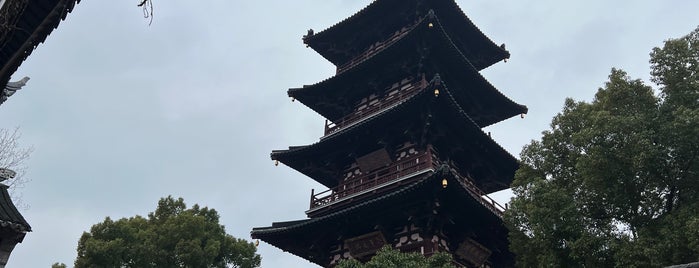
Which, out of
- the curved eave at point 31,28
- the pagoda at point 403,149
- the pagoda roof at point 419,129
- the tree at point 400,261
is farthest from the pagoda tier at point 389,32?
the curved eave at point 31,28

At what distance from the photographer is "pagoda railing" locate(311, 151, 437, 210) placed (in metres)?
20.9

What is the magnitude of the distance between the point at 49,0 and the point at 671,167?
13.5 metres

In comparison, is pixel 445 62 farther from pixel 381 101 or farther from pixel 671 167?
pixel 671 167

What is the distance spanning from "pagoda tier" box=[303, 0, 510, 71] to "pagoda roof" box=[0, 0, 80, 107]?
70.3 feet

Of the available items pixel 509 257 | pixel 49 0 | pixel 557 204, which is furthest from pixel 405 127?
pixel 49 0

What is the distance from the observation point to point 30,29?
24.2 feet

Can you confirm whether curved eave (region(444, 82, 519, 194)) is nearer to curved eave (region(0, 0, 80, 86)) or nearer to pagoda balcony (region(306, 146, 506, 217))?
pagoda balcony (region(306, 146, 506, 217))

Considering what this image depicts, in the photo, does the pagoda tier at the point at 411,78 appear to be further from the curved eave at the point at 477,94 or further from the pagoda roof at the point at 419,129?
the pagoda roof at the point at 419,129

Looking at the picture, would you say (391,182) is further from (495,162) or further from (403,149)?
(495,162)

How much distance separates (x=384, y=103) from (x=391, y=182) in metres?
4.47

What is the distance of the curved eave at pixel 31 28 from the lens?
7.27 meters

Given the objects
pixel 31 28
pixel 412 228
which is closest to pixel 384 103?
pixel 412 228

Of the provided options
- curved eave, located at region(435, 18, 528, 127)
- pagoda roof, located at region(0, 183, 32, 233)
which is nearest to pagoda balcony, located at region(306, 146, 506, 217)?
curved eave, located at region(435, 18, 528, 127)

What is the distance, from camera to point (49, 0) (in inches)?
287
